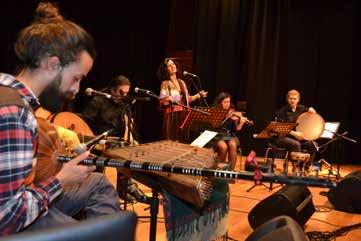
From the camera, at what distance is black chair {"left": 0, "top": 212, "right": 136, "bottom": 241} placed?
1.04m

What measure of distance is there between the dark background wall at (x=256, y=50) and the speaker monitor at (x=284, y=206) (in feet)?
17.2

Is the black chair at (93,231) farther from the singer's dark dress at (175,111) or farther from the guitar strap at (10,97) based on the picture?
the singer's dark dress at (175,111)

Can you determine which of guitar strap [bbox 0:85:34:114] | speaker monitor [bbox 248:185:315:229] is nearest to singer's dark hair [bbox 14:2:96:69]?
guitar strap [bbox 0:85:34:114]

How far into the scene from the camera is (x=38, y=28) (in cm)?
175

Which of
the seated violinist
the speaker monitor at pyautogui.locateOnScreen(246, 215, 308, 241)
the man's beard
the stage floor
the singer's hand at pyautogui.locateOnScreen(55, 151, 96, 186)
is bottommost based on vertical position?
the stage floor

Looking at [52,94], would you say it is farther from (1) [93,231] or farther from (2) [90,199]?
(2) [90,199]

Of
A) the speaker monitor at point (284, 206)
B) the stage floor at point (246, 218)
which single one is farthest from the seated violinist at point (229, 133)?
the speaker monitor at point (284, 206)

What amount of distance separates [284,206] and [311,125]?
10.8 feet

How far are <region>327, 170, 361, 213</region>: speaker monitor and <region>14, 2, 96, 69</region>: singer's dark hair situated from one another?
2.63 m

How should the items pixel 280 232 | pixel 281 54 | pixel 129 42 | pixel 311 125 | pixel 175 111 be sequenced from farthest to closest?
pixel 129 42 < pixel 281 54 < pixel 175 111 < pixel 311 125 < pixel 280 232

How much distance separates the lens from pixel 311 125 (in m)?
6.73

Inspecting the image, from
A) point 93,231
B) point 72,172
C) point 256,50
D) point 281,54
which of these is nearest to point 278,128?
point 256,50

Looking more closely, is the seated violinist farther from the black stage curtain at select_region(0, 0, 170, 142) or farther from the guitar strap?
the guitar strap

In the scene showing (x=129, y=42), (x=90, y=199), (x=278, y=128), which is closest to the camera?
(x=90, y=199)
